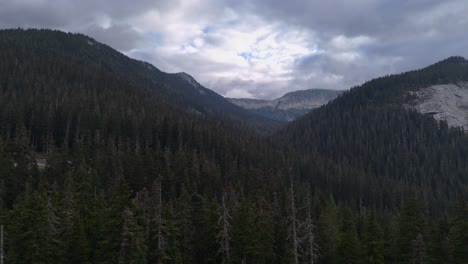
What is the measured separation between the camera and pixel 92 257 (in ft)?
137

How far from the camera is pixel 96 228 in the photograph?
1697 inches

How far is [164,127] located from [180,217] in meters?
75.5

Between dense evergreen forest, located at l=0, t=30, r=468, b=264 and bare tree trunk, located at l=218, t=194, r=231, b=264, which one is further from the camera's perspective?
bare tree trunk, located at l=218, t=194, r=231, b=264

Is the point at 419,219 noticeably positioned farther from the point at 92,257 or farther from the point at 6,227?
the point at 6,227

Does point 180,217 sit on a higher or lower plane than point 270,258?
higher

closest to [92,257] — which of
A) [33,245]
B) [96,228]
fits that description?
[96,228]

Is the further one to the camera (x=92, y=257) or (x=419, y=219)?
(x=419, y=219)

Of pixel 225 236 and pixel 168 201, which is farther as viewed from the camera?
pixel 168 201

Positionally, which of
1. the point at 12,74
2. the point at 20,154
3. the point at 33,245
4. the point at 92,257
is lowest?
the point at 92,257

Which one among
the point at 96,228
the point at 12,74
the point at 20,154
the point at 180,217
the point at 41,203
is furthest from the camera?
the point at 12,74

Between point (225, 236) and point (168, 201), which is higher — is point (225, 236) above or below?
below

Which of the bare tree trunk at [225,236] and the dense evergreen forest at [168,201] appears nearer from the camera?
the dense evergreen forest at [168,201]

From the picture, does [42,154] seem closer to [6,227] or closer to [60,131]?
[60,131]

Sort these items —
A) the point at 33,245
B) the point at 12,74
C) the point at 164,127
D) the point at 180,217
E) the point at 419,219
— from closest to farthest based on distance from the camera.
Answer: the point at 33,245 → the point at 180,217 → the point at 419,219 → the point at 164,127 → the point at 12,74
